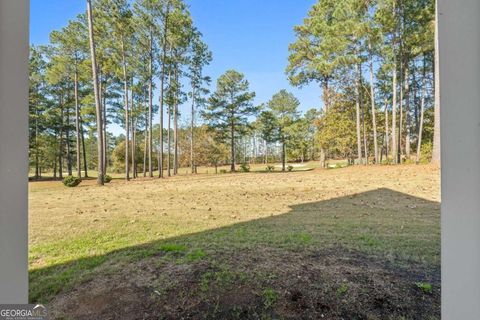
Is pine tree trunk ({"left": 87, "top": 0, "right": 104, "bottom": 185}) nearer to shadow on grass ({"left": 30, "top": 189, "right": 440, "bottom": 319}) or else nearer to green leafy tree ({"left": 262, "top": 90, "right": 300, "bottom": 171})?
shadow on grass ({"left": 30, "top": 189, "right": 440, "bottom": 319})

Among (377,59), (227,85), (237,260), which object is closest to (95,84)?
(227,85)

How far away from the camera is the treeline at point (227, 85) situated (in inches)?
195

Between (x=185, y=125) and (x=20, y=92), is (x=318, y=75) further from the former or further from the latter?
(x=20, y=92)

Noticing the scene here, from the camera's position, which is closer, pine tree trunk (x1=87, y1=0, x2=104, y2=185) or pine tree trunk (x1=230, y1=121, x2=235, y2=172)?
pine tree trunk (x1=87, y1=0, x2=104, y2=185)

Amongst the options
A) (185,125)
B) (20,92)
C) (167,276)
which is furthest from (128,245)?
(185,125)

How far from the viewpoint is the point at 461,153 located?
529 millimetres

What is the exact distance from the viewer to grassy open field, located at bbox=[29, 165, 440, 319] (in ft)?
3.76

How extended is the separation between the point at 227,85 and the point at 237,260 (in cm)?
534

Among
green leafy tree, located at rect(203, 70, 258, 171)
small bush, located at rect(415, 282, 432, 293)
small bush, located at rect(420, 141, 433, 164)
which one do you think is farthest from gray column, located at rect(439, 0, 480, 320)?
small bush, located at rect(420, 141, 433, 164)

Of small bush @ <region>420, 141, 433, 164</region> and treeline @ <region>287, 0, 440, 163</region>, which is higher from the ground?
treeline @ <region>287, 0, 440, 163</region>

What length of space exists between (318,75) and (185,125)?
457 cm

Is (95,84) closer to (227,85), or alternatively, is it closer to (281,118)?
(227,85)

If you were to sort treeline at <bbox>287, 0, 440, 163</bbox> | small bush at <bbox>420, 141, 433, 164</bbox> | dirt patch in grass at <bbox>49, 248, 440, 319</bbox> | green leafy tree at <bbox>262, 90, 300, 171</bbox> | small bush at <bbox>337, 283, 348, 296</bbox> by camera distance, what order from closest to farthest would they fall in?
dirt patch in grass at <bbox>49, 248, 440, 319</bbox>
small bush at <bbox>337, 283, 348, 296</bbox>
treeline at <bbox>287, 0, 440, 163</bbox>
small bush at <bbox>420, 141, 433, 164</bbox>
green leafy tree at <bbox>262, 90, 300, 171</bbox>

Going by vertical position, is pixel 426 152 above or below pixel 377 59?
below
